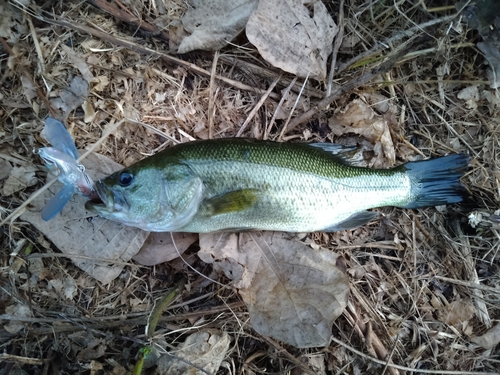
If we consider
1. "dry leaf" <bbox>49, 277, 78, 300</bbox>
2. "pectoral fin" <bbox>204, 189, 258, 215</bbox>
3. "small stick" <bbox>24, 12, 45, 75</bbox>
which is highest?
"small stick" <bbox>24, 12, 45, 75</bbox>

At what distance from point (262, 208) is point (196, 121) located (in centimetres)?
106

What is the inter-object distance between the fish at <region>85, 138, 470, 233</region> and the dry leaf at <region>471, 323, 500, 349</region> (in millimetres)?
1326

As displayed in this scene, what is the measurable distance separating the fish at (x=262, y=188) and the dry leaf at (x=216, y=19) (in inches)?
40.6

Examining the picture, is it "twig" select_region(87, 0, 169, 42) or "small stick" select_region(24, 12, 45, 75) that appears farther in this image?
"twig" select_region(87, 0, 169, 42)

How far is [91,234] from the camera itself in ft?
9.56

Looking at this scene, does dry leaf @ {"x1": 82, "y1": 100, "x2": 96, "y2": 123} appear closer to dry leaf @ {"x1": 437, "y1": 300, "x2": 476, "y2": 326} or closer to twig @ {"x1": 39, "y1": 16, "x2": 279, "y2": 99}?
twig @ {"x1": 39, "y1": 16, "x2": 279, "y2": 99}

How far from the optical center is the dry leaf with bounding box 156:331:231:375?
2.82 meters

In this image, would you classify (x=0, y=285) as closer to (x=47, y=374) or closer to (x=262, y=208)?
(x=47, y=374)

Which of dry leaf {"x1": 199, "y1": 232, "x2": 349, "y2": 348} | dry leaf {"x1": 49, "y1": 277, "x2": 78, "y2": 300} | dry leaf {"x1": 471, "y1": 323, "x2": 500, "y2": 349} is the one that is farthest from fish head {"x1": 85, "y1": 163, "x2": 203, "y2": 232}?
dry leaf {"x1": 471, "y1": 323, "x2": 500, "y2": 349}

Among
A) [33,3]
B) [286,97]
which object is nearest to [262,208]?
[286,97]

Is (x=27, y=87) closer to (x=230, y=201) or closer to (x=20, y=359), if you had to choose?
(x=230, y=201)

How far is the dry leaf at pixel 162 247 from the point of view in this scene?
299cm

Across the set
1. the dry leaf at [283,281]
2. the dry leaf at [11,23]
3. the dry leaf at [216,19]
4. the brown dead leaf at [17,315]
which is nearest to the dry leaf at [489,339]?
the dry leaf at [283,281]

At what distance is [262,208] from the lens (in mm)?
2838
